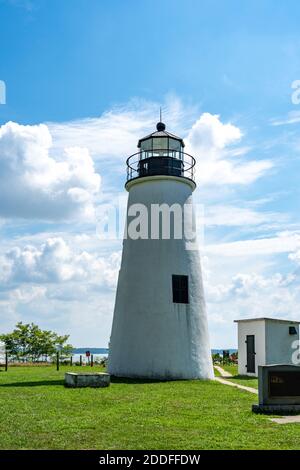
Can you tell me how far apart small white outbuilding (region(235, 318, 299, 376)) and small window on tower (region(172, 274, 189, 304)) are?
5.70m

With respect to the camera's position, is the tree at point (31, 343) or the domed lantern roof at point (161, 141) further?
the tree at point (31, 343)

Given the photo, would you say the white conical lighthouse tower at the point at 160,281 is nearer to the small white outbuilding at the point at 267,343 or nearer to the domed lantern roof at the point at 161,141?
the domed lantern roof at the point at 161,141

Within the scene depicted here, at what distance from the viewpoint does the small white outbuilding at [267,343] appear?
25.0 m

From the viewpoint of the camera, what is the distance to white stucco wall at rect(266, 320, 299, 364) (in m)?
25.0

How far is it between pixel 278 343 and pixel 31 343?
2709 cm

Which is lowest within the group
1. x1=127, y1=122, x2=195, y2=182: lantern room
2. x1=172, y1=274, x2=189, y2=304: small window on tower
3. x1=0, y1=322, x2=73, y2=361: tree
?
x1=0, y1=322, x2=73, y2=361: tree

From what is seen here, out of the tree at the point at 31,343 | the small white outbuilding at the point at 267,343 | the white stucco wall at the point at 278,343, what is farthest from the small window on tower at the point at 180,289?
the tree at the point at 31,343

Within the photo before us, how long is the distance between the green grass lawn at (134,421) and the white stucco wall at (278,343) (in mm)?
8707

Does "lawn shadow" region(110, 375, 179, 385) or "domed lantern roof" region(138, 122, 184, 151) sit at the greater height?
"domed lantern roof" region(138, 122, 184, 151)

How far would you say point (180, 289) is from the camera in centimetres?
2136

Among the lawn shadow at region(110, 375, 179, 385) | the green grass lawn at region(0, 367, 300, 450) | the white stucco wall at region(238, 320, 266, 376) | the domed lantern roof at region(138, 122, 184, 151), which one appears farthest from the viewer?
the white stucco wall at region(238, 320, 266, 376)

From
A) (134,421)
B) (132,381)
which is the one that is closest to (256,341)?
(132,381)

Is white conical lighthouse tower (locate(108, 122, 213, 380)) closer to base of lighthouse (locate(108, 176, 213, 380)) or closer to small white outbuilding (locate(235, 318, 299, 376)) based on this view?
base of lighthouse (locate(108, 176, 213, 380))

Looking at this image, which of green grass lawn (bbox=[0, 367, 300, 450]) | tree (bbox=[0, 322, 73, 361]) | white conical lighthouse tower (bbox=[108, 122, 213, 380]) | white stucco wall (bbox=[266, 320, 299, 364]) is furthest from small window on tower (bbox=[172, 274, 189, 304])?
tree (bbox=[0, 322, 73, 361])
